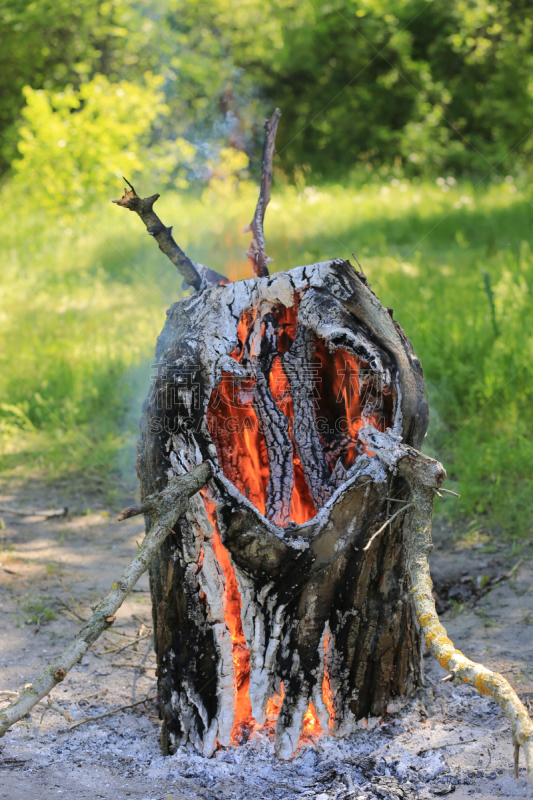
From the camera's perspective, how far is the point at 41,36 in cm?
1487

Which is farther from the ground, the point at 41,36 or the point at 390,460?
the point at 41,36

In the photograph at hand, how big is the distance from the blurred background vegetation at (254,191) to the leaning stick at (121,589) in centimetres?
174

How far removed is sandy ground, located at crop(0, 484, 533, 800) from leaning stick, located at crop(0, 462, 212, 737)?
372 millimetres

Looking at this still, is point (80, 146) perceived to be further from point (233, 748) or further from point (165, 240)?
point (233, 748)

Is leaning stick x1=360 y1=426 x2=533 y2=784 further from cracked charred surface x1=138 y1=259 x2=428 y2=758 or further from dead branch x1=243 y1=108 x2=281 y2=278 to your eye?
dead branch x1=243 y1=108 x2=281 y2=278

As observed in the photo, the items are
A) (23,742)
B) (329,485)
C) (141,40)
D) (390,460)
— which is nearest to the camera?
(390,460)

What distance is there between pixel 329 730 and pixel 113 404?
3340 millimetres

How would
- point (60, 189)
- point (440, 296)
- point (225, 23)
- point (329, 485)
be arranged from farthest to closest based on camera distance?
point (225, 23), point (60, 189), point (440, 296), point (329, 485)

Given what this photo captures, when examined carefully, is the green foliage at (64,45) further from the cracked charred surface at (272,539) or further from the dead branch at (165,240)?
the cracked charred surface at (272,539)

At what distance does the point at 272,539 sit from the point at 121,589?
0.41m

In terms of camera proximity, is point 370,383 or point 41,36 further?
point 41,36

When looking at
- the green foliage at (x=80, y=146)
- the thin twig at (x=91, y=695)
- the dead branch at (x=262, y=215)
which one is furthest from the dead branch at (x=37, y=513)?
the green foliage at (x=80, y=146)

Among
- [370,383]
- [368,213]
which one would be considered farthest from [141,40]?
[370,383]

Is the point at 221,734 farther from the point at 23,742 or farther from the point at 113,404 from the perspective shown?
the point at 113,404
